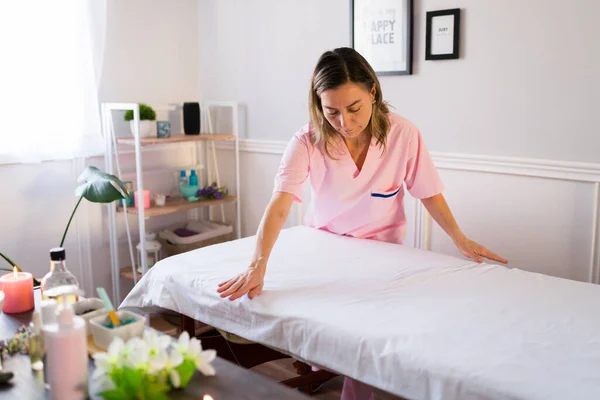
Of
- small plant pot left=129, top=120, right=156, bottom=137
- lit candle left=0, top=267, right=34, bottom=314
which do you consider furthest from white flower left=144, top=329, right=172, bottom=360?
small plant pot left=129, top=120, right=156, bottom=137

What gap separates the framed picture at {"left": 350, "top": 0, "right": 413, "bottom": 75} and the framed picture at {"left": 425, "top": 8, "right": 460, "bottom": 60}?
0.29 feet

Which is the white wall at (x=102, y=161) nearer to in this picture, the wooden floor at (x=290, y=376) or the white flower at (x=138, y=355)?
the wooden floor at (x=290, y=376)

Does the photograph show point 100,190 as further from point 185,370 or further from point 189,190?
point 185,370

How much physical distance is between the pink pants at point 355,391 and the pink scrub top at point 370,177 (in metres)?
0.51

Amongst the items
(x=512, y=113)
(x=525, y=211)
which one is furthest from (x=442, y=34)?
(x=525, y=211)

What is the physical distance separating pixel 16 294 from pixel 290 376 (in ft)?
4.30

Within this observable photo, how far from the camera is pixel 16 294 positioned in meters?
1.55

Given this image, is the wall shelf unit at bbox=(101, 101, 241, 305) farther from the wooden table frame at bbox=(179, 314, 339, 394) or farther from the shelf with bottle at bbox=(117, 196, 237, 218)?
the wooden table frame at bbox=(179, 314, 339, 394)

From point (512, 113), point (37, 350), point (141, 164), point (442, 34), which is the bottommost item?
point (37, 350)

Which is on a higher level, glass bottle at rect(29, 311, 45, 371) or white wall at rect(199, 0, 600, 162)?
white wall at rect(199, 0, 600, 162)

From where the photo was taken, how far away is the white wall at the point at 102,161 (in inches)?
106

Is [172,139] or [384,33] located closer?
[384,33]

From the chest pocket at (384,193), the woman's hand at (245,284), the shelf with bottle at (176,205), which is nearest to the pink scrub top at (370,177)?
the chest pocket at (384,193)

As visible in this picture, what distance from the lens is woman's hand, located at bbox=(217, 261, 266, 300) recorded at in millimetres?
1576
